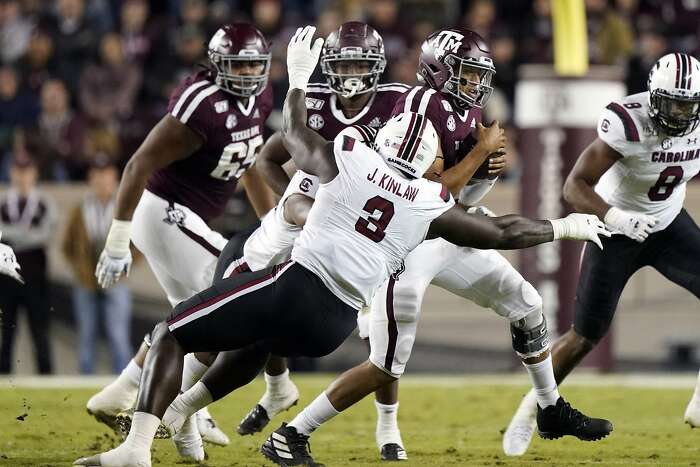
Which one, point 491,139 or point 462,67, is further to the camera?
Result: point 462,67

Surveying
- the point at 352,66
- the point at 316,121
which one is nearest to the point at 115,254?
the point at 316,121

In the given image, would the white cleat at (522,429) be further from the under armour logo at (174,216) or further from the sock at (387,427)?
the under armour logo at (174,216)

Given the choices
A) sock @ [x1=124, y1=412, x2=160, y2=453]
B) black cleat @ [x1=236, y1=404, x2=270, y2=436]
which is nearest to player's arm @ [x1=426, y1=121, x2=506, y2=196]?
sock @ [x1=124, y1=412, x2=160, y2=453]

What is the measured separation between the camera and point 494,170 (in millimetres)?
5430

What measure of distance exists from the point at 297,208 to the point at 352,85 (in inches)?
26.3

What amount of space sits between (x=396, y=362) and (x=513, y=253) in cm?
499

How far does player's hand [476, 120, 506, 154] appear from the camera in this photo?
17.3ft

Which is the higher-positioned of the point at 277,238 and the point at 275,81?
the point at 277,238

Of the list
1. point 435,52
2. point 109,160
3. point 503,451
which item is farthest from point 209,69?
point 109,160

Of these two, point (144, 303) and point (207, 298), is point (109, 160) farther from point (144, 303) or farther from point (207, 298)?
point (207, 298)

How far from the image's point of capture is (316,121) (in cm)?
569

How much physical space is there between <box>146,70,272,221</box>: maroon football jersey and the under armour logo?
0.22 ft

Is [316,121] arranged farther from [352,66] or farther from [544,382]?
A: [544,382]

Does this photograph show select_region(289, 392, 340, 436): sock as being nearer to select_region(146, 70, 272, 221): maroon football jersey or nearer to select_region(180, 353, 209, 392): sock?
select_region(180, 353, 209, 392): sock
